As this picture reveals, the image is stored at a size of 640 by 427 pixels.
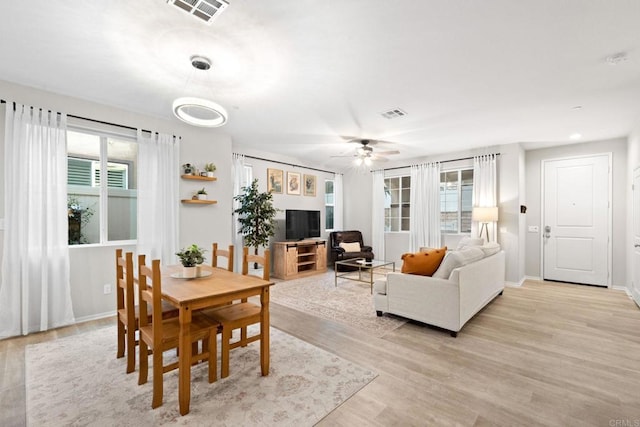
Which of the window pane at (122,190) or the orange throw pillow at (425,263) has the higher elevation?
the window pane at (122,190)

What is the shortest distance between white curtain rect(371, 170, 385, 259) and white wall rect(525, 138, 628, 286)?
3043 mm

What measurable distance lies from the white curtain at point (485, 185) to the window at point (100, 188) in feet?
19.6

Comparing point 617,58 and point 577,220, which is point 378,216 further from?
point 617,58

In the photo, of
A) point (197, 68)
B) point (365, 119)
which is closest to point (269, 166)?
point (365, 119)

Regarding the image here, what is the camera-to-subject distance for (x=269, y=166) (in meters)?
6.29

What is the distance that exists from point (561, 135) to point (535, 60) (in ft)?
10.3

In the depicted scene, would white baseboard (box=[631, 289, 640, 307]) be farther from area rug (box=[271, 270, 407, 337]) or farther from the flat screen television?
the flat screen television

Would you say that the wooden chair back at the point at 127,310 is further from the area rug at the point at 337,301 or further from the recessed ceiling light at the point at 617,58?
the recessed ceiling light at the point at 617,58

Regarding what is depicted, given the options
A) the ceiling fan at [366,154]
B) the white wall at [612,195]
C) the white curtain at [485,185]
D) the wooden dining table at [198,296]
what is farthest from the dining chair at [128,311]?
the white wall at [612,195]

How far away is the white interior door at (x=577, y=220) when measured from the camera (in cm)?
519

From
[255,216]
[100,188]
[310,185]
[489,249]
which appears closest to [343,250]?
[310,185]

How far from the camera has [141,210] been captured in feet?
Result: 12.8

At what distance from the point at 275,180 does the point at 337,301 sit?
10.4 ft

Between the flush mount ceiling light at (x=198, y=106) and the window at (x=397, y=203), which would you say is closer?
the flush mount ceiling light at (x=198, y=106)
